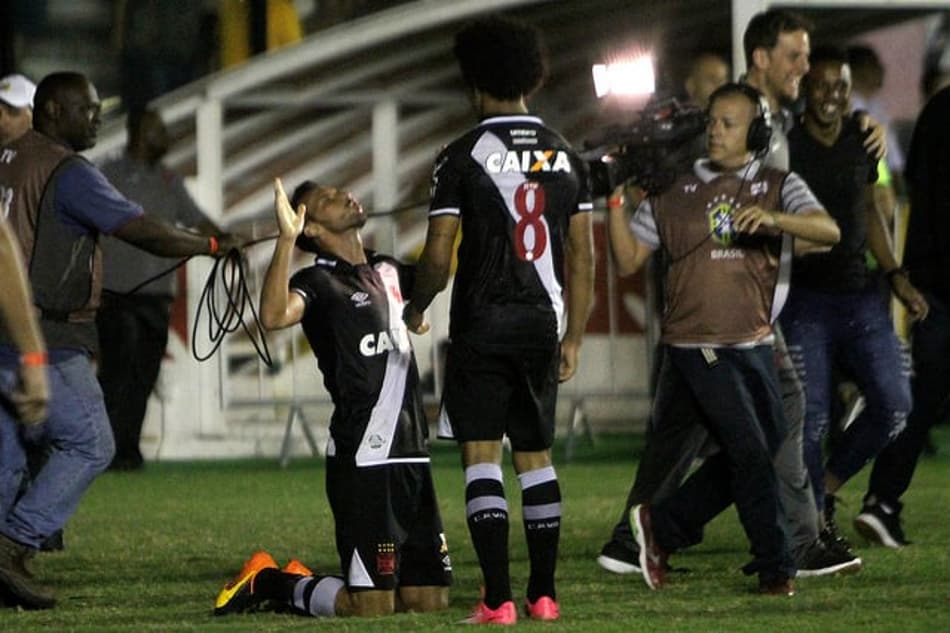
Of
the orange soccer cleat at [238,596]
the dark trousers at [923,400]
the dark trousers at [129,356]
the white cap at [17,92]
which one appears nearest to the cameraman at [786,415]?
the dark trousers at [923,400]

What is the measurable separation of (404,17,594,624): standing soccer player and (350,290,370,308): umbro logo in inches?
15.7

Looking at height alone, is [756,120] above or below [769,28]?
below

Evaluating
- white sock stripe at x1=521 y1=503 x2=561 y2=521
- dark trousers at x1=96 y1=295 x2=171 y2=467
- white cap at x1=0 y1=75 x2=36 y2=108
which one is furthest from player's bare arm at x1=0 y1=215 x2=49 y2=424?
dark trousers at x1=96 y1=295 x2=171 y2=467

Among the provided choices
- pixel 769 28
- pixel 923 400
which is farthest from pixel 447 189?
pixel 923 400

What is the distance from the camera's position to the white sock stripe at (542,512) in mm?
8016

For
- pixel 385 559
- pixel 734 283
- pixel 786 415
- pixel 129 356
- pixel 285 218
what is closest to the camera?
pixel 285 218

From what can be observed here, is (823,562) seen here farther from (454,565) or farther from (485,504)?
(485,504)

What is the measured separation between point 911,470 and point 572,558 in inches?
62.4

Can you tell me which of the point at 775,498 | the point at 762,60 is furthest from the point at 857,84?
the point at 775,498

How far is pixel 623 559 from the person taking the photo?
953 centimetres

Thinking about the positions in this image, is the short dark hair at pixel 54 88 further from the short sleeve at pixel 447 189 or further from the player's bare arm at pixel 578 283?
the player's bare arm at pixel 578 283

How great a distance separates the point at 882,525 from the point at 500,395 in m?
2.88

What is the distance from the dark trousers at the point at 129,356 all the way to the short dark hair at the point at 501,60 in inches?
292

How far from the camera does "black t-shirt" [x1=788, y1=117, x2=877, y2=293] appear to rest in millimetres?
9883
